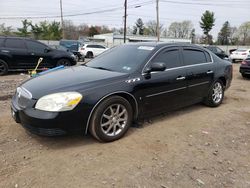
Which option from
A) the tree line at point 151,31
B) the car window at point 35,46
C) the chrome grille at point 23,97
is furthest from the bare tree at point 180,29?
the chrome grille at point 23,97

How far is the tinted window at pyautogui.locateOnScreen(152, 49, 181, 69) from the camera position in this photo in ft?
15.1

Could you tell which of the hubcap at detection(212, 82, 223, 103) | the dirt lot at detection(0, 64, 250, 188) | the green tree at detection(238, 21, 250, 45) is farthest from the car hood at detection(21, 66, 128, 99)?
the green tree at detection(238, 21, 250, 45)

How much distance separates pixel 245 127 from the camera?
4.76 m

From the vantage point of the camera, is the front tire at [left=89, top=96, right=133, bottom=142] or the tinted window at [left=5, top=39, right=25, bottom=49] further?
the tinted window at [left=5, top=39, right=25, bottom=49]

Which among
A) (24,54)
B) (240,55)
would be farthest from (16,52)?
(240,55)

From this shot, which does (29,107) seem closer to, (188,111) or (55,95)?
(55,95)

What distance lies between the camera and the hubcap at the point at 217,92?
5.91 metres

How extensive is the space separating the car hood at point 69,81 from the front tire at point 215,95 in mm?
2616

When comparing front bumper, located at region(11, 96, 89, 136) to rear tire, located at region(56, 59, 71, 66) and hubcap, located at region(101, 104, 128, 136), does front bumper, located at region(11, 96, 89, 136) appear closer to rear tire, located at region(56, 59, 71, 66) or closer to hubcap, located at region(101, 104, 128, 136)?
hubcap, located at region(101, 104, 128, 136)

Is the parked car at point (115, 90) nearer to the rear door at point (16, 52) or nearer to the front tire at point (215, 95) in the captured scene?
the front tire at point (215, 95)

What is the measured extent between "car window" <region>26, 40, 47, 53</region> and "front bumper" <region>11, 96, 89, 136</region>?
8159 millimetres

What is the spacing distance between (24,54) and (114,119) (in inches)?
325

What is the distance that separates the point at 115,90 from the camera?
3.79 meters

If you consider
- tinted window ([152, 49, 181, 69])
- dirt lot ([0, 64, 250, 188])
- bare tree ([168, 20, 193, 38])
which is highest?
bare tree ([168, 20, 193, 38])
